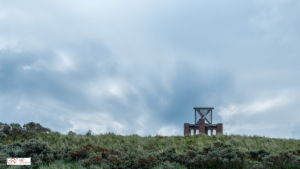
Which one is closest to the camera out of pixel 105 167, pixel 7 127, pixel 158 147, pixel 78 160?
pixel 105 167

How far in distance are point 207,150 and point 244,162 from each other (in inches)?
56.3

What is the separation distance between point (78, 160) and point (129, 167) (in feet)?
7.19

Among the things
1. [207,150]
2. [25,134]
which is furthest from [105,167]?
[25,134]

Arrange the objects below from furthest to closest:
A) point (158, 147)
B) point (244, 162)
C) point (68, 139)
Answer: point (68, 139) < point (158, 147) < point (244, 162)

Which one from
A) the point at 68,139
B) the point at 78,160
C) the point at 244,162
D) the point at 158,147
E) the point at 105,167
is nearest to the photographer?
the point at 105,167

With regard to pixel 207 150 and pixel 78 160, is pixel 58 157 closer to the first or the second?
pixel 78 160

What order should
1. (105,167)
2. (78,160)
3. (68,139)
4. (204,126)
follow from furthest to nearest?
(204,126) < (68,139) < (78,160) < (105,167)

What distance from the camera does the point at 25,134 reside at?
15.8 metres

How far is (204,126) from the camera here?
27.7 metres

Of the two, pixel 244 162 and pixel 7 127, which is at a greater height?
pixel 7 127

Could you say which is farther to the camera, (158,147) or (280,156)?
(158,147)

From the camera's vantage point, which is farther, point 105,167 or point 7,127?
point 7,127

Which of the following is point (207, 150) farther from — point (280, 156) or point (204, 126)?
point (204, 126)

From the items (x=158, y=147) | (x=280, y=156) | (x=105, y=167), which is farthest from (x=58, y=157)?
(x=280, y=156)
